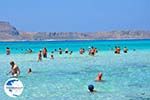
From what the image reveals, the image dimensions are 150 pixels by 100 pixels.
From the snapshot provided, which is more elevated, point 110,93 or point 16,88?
point 16,88

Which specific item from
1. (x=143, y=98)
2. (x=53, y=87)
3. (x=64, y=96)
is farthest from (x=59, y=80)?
(x=143, y=98)

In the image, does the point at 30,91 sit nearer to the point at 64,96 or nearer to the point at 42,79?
the point at 64,96

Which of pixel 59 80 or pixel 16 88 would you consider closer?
pixel 16 88

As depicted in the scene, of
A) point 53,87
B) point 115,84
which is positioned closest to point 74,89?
point 53,87

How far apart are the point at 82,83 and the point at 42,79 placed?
3.30m

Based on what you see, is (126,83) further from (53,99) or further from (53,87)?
(53,99)

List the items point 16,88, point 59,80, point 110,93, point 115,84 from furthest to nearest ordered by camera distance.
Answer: point 59,80
point 115,84
point 110,93
point 16,88

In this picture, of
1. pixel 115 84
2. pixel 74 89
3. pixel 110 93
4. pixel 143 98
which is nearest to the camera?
pixel 143 98

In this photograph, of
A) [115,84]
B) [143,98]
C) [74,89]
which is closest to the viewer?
[143,98]

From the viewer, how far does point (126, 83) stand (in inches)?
909

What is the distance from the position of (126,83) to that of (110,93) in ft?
13.0

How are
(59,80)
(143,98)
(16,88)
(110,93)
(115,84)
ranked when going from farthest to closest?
(59,80) → (115,84) → (110,93) → (143,98) → (16,88)

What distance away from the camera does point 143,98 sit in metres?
17.7

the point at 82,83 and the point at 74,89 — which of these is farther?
the point at 82,83
